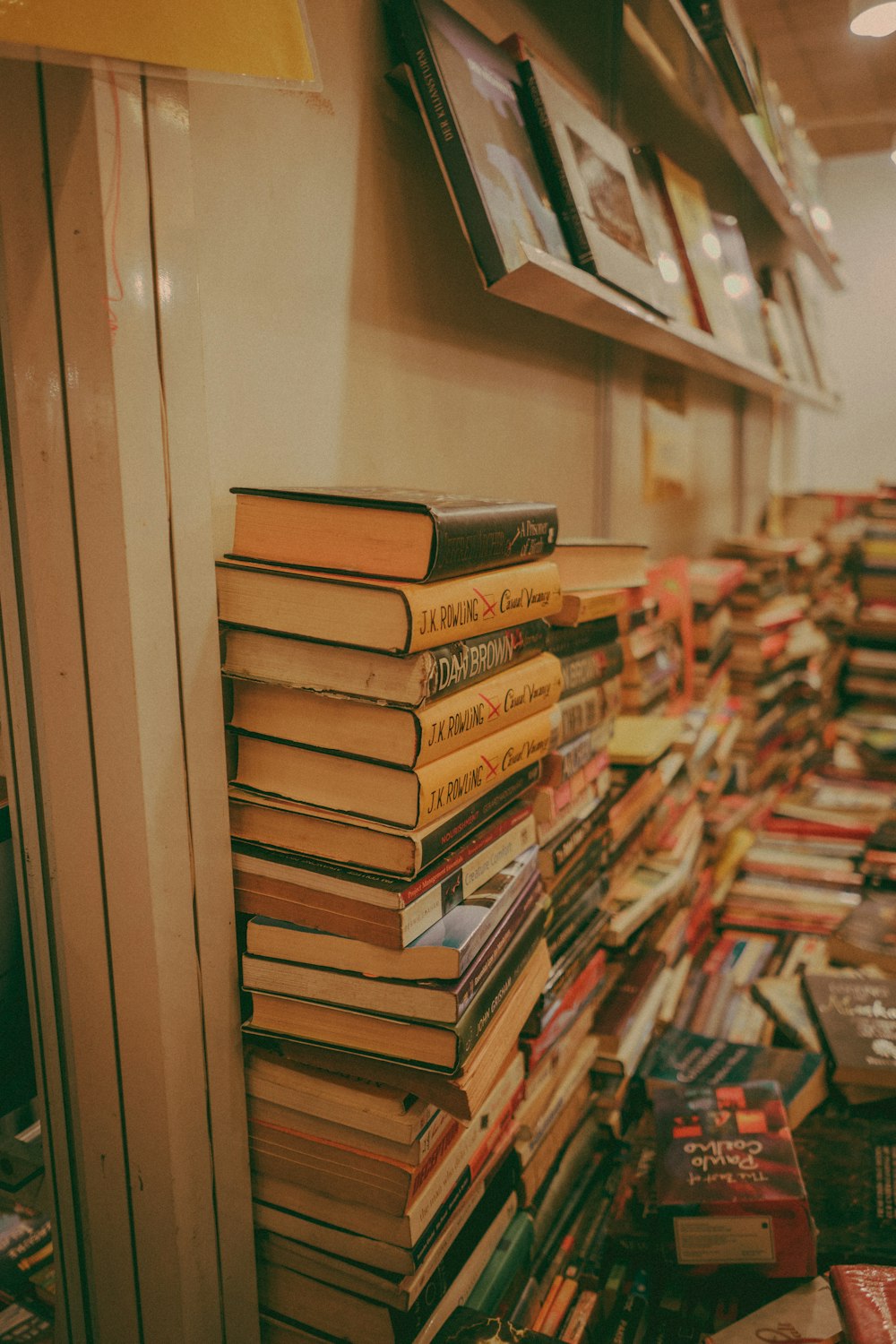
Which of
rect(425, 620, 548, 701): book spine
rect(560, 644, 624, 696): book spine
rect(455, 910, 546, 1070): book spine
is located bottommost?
rect(455, 910, 546, 1070): book spine

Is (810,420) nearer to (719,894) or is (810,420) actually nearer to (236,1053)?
(719,894)

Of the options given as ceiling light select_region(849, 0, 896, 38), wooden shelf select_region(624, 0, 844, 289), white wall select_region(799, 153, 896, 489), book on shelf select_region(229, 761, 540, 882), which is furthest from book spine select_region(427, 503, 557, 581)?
white wall select_region(799, 153, 896, 489)

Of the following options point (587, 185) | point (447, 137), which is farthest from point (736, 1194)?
point (587, 185)

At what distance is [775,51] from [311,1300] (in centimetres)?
336

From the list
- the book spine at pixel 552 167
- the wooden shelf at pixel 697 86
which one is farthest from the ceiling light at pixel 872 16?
the book spine at pixel 552 167

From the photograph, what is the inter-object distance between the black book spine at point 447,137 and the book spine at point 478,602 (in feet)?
1.16

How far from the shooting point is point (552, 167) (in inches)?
47.5

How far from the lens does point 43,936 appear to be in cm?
78

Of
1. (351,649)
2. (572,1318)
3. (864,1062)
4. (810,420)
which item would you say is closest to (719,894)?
(864,1062)

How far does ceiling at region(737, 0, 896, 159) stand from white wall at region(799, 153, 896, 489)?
2.20 feet

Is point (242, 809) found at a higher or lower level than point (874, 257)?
lower

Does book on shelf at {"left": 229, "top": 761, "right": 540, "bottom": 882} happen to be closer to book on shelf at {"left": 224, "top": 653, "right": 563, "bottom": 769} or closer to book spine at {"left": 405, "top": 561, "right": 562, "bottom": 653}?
book on shelf at {"left": 224, "top": 653, "right": 563, "bottom": 769}

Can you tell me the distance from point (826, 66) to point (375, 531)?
120 inches

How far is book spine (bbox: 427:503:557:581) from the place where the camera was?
72 cm
